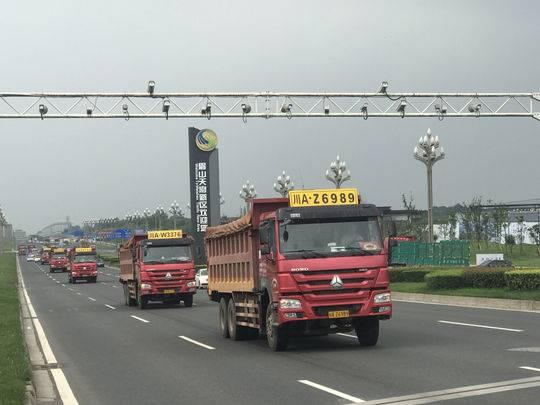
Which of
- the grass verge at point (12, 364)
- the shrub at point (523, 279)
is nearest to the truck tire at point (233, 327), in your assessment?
the grass verge at point (12, 364)

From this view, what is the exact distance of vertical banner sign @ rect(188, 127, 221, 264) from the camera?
2933 inches

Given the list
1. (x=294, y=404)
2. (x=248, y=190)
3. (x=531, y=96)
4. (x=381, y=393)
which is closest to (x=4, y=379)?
(x=294, y=404)

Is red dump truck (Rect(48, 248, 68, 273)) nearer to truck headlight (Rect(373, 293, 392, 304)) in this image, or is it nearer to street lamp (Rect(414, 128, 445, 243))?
street lamp (Rect(414, 128, 445, 243))

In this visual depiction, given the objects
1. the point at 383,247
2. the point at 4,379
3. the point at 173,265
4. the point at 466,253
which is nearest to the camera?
the point at 4,379

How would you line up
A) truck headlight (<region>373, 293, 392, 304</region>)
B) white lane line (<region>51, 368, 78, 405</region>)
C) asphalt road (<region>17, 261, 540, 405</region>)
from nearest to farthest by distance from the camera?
asphalt road (<region>17, 261, 540, 405</region>), white lane line (<region>51, 368, 78, 405</region>), truck headlight (<region>373, 293, 392, 304</region>)

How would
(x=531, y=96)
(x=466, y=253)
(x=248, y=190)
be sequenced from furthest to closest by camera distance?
(x=248, y=190), (x=466, y=253), (x=531, y=96)

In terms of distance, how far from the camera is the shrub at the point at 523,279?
88.0 feet

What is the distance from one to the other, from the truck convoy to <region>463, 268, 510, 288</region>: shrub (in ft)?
137

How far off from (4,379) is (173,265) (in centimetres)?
2136

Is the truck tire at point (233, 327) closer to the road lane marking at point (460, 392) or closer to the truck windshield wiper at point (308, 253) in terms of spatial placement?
the truck windshield wiper at point (308, 253)

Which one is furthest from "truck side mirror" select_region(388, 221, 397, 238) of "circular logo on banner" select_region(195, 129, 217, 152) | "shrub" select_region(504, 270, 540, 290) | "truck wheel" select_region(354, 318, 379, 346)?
"circular logo on banner" select_region(195, 129, 217, 152)

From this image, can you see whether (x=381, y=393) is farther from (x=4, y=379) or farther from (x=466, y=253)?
(x=466, y=253)

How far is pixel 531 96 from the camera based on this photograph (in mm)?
37719

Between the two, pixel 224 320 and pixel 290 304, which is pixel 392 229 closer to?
pixel 290 304
